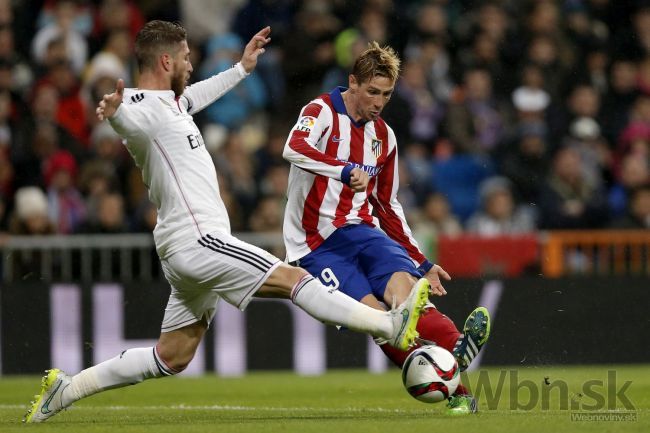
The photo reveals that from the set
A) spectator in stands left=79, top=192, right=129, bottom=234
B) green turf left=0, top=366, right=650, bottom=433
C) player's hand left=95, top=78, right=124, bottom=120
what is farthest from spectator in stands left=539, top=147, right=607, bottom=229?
player's hand left=95, top=78, right=124, bottom=120

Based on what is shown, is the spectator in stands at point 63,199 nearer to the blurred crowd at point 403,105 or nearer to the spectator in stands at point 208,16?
the blurred crowd at point 403,105

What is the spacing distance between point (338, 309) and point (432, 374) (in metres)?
0.68

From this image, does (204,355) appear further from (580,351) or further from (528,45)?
(528,45)

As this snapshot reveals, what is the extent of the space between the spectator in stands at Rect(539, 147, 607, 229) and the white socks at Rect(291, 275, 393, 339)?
6.88 metres

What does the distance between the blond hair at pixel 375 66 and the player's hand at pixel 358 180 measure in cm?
81

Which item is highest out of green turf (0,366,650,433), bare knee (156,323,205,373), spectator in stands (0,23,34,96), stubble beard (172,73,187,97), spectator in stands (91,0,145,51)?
spectator in stands (91,0,145,51)

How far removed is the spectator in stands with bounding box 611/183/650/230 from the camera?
13.6 metres

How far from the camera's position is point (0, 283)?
12.4m

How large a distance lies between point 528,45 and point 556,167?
1.98 meters

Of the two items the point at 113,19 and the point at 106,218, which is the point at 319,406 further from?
the point at 113,19

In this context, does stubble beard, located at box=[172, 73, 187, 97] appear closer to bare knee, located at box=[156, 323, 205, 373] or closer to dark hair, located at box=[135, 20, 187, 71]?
dark hair, located at box=[135, 20, 187, 71]

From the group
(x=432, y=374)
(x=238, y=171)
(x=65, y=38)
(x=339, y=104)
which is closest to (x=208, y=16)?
(x=65, y=38)

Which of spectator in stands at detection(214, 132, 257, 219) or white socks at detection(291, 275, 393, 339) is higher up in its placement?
spectator in stands at detection(214, 132, 257, 219)

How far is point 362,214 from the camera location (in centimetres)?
811
